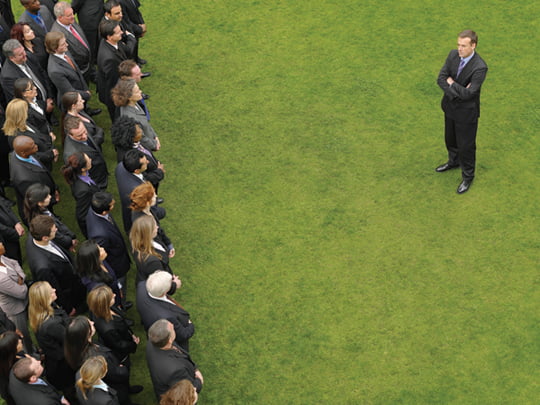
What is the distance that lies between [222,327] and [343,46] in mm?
5042

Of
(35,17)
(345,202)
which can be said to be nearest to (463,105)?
(345,202)

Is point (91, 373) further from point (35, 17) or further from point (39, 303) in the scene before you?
point (35, 17)

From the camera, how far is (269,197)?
769 cm

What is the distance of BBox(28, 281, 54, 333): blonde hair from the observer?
5.04 metres

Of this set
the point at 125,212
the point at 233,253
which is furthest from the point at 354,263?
the point at 125,212

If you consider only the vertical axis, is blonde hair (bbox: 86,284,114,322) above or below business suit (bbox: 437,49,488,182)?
below

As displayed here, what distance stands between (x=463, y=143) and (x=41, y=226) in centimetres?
461

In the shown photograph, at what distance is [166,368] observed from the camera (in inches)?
193

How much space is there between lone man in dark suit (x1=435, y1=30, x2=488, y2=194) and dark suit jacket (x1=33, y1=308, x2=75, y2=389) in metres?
4.59

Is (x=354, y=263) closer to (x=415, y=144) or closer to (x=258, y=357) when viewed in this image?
(x=258, y=357)

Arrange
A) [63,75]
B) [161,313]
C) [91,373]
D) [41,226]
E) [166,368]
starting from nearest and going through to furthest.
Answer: [91,373]
[166,368]
[161,313]
[41,226]
[63,75]

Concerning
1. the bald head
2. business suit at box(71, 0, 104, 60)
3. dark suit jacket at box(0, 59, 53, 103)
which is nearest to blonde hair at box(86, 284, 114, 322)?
the bald head

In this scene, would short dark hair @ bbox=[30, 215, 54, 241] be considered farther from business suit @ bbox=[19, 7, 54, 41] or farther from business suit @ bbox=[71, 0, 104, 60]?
business suit @ bbox=[71, 0, 104, 60]

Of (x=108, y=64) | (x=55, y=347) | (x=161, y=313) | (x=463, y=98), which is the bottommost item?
(x=55, y=347)
